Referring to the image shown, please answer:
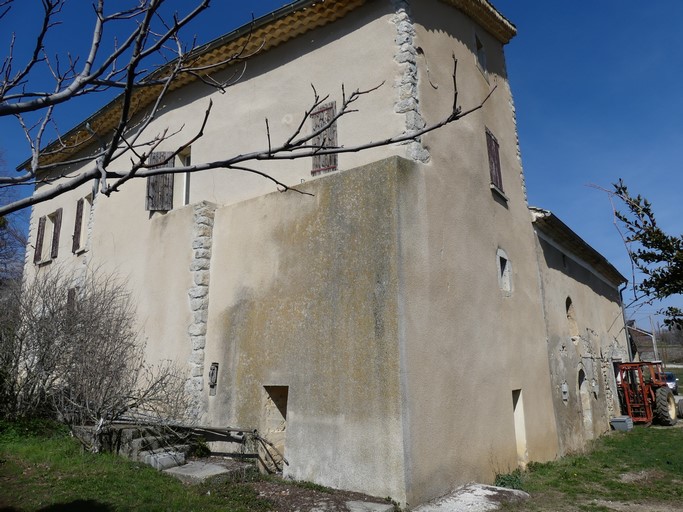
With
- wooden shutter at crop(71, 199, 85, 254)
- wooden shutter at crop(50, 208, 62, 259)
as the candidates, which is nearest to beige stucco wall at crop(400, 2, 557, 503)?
wooden shutter at crop(71, 199, 85, 254)

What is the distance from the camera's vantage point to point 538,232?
11.2 m

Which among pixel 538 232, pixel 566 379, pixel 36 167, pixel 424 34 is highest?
pixel 424 34

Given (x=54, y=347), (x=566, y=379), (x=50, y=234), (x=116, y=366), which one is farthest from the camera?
(x=50, y=234)

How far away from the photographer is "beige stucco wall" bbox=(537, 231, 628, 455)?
10.7 meters

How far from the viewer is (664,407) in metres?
14.1

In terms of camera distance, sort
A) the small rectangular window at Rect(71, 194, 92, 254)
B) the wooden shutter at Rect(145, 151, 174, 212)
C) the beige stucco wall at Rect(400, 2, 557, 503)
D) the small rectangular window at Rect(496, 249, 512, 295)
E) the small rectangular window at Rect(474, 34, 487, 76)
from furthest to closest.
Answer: the small rectangular window at Rect(71, 194, 92, 254), the wooden shutter at Rect(145, 151, 174, 212), the small rectangular window at Rect(474, 34, 487, 76), the small rectangular window at Rect(496, 249, 512, 295), the beige stucco wall at Rect(400, 2, 557, 503)

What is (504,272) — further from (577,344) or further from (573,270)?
(573,270)

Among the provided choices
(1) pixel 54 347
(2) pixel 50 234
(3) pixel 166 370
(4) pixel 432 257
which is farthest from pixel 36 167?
(2) pixel 50 234

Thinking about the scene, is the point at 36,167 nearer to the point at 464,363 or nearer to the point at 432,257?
the point at 432,257

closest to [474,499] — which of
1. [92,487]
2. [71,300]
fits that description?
[92,487]

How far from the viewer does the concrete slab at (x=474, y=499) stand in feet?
19.7

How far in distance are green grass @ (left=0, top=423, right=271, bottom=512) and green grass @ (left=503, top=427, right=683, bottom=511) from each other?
3.50 meters

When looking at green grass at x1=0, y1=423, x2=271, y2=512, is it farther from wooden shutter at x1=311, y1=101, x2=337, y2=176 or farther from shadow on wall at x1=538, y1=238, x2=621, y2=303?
shadow on wall at x1=538, y1=238, x2=621, y2=303

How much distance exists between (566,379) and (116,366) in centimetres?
903
